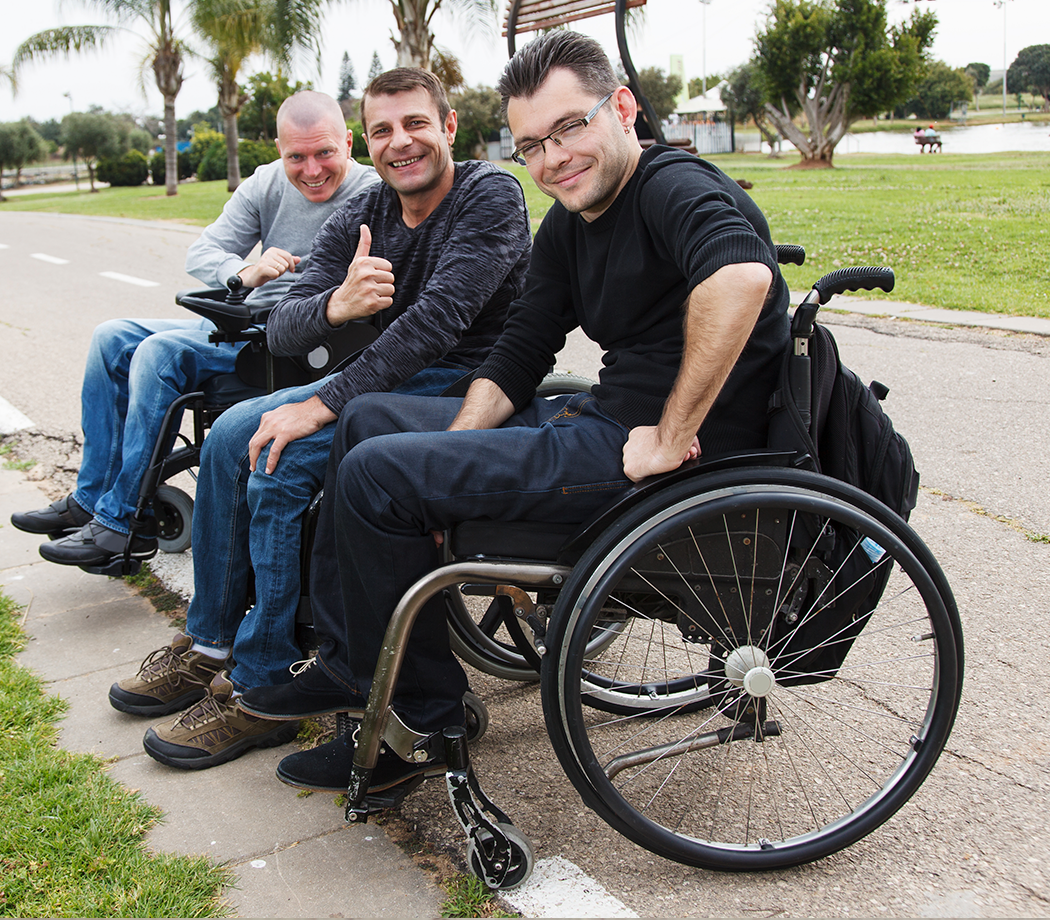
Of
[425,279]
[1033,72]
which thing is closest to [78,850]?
[425,279]

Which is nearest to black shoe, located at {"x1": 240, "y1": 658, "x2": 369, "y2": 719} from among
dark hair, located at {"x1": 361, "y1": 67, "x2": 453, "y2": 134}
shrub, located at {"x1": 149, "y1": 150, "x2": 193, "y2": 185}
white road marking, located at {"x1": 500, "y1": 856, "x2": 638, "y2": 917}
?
white road marking, located at {"x1": 500, "y1": 856, "x2": 638, "y2": 917}

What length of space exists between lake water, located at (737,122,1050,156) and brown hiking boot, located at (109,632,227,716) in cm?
3684

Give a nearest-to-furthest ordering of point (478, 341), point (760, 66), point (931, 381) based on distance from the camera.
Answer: point (478, 341) < point (931, 381) < point (760, 66)

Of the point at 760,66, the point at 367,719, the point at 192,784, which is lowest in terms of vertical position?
the point at 192,784

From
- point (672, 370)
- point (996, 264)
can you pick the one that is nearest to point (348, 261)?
point (672, 370)

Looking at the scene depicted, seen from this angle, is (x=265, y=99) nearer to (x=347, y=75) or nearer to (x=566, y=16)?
(x=566, y=16)

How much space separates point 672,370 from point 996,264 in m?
8.30

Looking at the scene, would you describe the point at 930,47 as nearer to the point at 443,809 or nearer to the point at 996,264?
the point at 996,264

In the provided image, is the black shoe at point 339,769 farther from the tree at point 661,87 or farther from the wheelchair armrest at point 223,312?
the tree at point 661,87

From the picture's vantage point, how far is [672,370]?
215 centimetres

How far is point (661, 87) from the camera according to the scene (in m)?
51.0

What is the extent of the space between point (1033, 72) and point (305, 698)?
92.9m

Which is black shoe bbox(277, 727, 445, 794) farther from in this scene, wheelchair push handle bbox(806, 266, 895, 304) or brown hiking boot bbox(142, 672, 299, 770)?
wheelchair push handle bbox(806, 266, 895, 304)

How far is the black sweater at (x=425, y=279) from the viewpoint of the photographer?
8.82 feet
